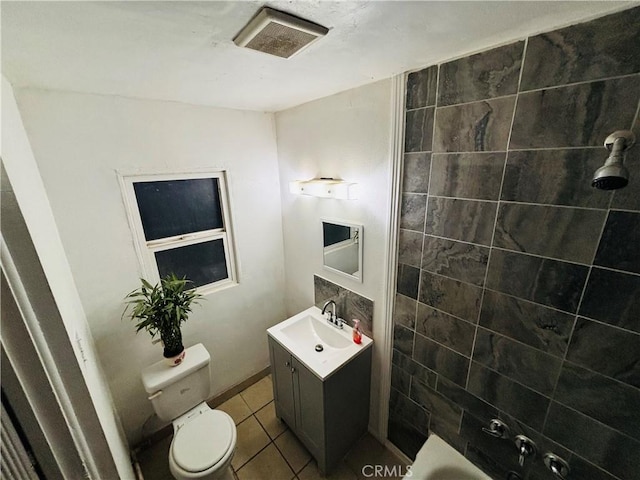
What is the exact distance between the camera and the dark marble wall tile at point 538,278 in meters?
0.94

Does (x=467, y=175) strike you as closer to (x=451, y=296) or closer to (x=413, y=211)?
(x=413, y=211)

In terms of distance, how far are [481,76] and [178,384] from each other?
2376 mm

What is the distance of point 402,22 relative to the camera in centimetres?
79

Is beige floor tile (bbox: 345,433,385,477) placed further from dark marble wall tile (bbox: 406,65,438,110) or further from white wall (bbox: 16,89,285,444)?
dark marble wall tile (bbox: 406,65,438,110)

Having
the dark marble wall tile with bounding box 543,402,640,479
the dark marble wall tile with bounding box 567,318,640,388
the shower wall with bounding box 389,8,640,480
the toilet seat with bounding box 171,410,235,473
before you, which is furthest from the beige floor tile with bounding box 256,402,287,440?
the dark marble wall tile with bounding box 567,318,640,388

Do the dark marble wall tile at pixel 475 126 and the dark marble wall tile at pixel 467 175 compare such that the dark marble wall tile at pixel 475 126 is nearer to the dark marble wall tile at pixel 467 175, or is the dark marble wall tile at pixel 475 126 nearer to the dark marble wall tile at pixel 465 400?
the dark marble wall tile at pixel 467 175

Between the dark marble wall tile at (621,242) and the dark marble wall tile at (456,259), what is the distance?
354 mm

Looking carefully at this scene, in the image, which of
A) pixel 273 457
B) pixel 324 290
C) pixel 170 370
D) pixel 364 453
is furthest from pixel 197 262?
pixel 364 453

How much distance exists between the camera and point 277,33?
2.64 ft

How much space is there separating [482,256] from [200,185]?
1.88 meters

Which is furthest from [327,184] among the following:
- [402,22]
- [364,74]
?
[402,22]

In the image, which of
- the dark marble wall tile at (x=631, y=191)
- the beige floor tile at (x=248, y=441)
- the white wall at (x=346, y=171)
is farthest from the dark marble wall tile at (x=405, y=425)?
the dark marble wall tile at (x=631, y=191)

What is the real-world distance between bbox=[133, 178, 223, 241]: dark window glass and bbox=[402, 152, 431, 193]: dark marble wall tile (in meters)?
1.42

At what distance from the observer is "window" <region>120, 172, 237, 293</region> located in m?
1.68
